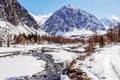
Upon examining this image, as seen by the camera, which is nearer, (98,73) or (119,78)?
(119,78)

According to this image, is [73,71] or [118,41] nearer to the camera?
[73,71]

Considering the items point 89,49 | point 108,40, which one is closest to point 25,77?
point 89,49

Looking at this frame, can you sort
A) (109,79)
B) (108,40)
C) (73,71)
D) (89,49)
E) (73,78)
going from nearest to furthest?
(109,79), (73,78), (73,71), (89,49), (108,40)

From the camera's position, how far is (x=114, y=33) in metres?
159

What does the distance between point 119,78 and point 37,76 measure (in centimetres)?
1629

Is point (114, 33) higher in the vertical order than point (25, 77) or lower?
higher

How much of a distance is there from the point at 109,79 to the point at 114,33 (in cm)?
13169

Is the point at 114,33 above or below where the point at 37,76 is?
above

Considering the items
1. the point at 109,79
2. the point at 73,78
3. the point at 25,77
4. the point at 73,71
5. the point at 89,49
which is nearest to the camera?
the point at 109,79

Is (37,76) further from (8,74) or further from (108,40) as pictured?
(108,40)

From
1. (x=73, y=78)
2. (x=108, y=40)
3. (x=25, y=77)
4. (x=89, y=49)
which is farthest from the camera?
(x=108, y=40)

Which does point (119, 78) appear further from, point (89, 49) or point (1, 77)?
point (89, 49)

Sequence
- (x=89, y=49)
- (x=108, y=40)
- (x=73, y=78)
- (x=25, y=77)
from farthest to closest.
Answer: (x=108, y=40)
(x=89, y=49)
(x=25, y=77)
(x=73, y=78)

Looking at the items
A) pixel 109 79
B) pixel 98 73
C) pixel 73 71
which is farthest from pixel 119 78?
pixel 73 71
